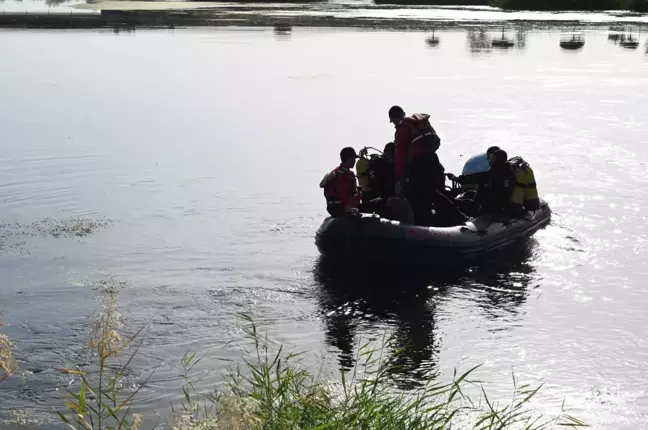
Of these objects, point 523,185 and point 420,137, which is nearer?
point 420,137

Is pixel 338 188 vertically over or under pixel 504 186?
over

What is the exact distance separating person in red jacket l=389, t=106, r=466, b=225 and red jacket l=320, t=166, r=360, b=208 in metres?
0.70

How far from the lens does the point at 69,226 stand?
13.0 m

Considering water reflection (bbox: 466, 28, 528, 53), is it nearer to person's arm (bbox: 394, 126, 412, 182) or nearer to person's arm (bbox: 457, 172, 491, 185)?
person's arm (bbox: 457, 172, 491, 185)

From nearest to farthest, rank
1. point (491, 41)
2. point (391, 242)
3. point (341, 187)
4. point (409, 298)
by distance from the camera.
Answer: point (409, 298) → point (391, 242) → point (341, 187) → point (491, 41)

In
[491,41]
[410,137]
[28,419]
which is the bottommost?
[28,419]

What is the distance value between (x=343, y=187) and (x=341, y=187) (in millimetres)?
25

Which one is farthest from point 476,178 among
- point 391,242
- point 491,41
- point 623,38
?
point 623,38

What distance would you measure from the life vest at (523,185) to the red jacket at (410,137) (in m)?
1.46

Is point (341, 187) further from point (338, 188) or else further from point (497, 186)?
point (497, 186)

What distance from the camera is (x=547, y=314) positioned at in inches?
385

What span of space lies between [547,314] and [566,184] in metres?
6.41

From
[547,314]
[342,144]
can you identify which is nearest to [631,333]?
[547,314]

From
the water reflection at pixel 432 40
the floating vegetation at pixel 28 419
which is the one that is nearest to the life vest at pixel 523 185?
the floating vegetation at pixel 28 419
